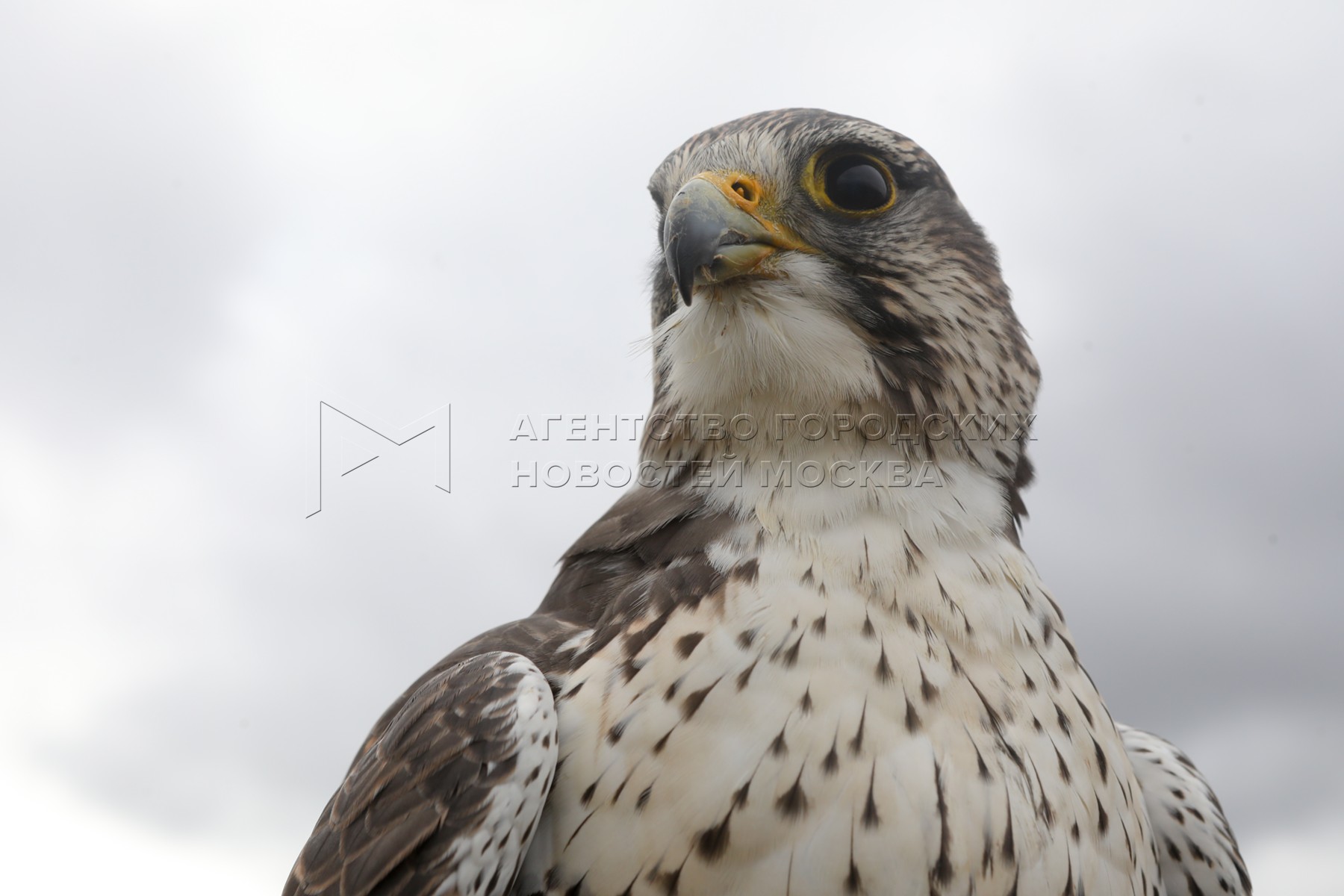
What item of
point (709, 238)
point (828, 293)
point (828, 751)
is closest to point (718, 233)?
point (709, 238)

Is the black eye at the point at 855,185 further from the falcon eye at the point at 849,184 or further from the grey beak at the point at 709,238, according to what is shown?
the grey beak at the point at 709,238

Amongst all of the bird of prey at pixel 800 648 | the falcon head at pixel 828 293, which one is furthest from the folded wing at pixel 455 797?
the falcon head at pixel 828 293

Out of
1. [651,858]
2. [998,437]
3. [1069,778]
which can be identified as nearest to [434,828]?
[651,858]

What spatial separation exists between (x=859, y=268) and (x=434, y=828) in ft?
6.23

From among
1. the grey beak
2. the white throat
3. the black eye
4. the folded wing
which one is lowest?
the folded wing

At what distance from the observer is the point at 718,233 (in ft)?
8.48

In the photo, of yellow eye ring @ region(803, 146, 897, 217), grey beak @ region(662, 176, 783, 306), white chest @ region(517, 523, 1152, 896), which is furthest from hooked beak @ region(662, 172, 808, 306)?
white chest @ region(517, 523, 1152, 896)

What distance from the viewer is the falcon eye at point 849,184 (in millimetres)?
2834

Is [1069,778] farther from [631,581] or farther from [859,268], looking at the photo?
[859,268]

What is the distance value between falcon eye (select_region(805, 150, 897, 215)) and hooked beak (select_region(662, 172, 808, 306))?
19cm

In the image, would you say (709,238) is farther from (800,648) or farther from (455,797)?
(455,797)

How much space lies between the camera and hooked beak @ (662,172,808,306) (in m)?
2.55

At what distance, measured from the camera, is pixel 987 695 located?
2248mm

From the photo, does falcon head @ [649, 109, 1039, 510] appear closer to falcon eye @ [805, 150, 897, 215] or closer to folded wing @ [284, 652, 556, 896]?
falcon eye @ [805, 150, 897, 215]
